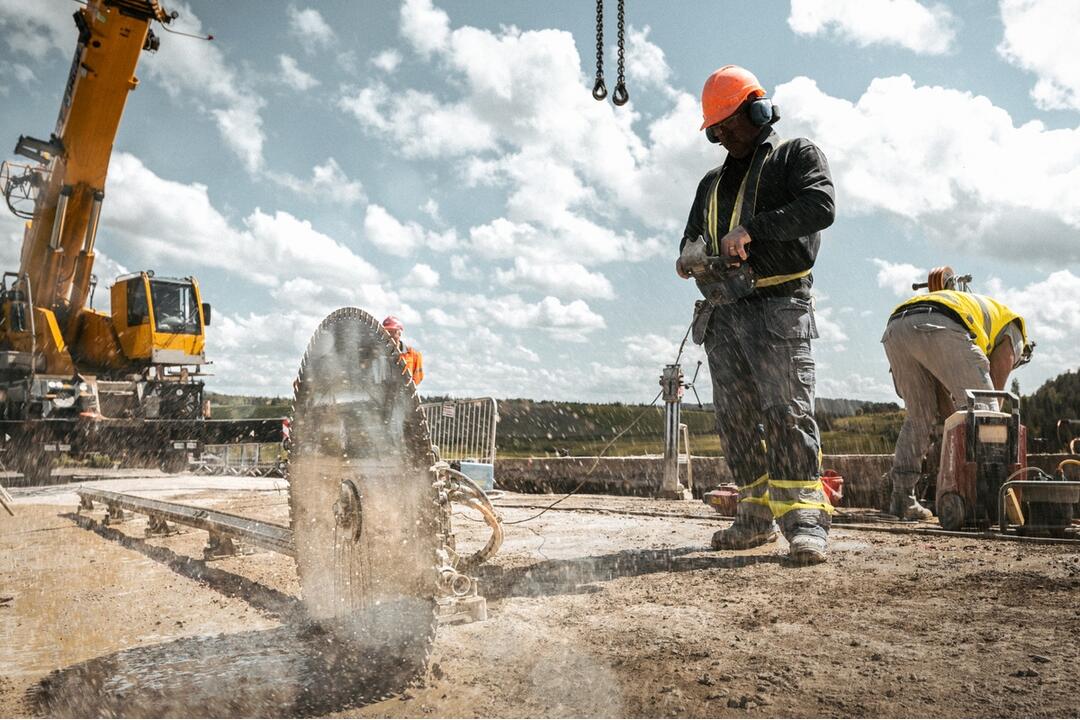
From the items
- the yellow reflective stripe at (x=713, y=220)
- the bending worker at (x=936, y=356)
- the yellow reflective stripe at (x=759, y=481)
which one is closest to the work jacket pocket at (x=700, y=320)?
the yellow reflective stripe at (x=713, y=220)

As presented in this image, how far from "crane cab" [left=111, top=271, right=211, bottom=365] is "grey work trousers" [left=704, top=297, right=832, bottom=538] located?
12.0m

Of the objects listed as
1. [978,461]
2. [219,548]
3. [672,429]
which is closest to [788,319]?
[978,461]

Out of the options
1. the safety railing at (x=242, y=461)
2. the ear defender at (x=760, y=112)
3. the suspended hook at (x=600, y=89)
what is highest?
the suspended hook at (x=600, y=89)

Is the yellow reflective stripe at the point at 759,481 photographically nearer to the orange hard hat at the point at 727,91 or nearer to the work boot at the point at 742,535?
Answer: the work boot at the point at 742,535

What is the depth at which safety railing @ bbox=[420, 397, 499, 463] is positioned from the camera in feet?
32.5

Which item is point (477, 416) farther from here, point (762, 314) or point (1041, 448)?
point (762, 314)

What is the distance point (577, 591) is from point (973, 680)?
1441mm

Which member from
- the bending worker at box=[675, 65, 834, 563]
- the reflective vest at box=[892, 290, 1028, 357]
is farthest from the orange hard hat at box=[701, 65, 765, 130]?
the reflective vest at box=[892, 290, 1028, 357]

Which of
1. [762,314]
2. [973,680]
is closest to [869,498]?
[762,314]

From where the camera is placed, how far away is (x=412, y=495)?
2.07 metres

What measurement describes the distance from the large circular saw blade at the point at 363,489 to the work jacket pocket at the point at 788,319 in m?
1.96

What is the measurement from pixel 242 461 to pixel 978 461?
14.2 m

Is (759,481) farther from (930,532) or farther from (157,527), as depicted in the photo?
(157,527)

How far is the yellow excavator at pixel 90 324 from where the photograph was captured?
11445 millimetres
